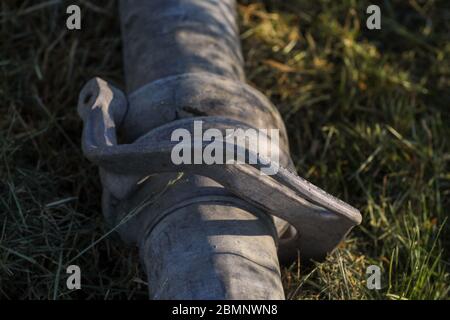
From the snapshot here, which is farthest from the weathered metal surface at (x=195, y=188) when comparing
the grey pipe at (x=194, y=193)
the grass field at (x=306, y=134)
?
the grass field at (x=306, y=134)

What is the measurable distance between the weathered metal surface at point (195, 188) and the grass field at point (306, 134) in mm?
204

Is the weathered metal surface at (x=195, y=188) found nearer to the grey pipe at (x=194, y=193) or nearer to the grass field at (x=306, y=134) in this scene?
the grey pipe at (x=194, y=193)

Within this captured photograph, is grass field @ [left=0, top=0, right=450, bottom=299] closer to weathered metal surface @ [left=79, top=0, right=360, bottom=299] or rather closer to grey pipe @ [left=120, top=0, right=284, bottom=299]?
weathered metal surface @ [left=79, top=0, right=360, bottom=299]

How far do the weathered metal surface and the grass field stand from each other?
204 millimetres

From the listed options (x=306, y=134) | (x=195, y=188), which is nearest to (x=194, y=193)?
(x=195, y=188)

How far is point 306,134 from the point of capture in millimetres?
3062

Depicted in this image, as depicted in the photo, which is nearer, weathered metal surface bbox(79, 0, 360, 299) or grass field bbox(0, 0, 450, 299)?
weathered metal surface bbox(79, 0, 360, 299)

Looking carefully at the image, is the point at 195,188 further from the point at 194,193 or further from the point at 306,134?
the point at 306,134

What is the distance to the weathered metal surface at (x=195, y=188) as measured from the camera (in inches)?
79.3

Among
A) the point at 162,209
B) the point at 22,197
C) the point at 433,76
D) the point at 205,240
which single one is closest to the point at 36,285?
the point at 22,197

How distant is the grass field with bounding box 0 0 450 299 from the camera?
8.00ft

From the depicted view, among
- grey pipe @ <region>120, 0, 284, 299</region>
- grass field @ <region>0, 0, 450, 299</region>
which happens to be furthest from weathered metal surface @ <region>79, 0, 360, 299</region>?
grass field @ <region>0, 0, 450, 299</region>

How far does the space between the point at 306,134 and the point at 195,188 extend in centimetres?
98

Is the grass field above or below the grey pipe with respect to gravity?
below
